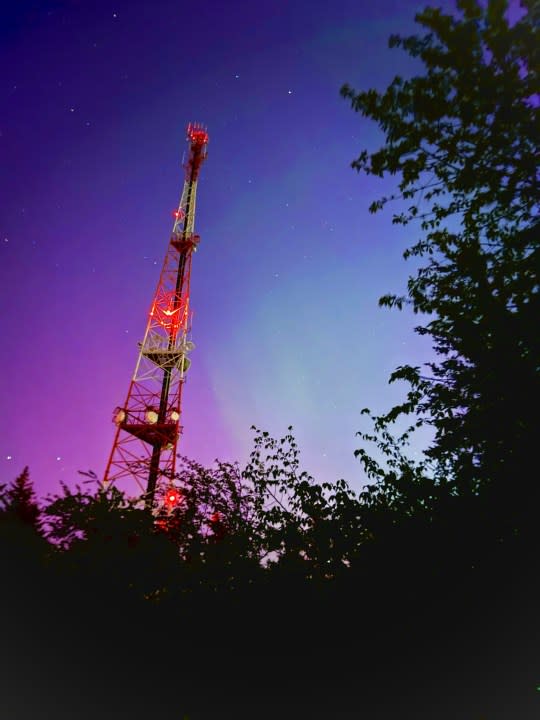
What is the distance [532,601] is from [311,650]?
320 centimetres

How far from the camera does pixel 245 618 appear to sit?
5.39m

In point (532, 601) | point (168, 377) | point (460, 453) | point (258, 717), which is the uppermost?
point (168, 377)

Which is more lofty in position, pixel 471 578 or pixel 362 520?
pixel 362 520

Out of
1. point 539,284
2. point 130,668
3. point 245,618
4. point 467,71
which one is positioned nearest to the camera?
point 130,668

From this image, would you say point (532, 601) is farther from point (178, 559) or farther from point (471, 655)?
point (178, 559)

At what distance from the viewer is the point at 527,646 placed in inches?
220

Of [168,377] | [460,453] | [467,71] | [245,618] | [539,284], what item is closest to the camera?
[245,618]

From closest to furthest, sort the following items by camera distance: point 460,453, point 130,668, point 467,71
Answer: point 130,668 → point 467,71 → point 460,453

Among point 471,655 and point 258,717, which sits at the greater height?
point 471,655

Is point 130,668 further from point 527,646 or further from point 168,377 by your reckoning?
point 168,377

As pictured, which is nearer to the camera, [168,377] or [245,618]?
[245,618]

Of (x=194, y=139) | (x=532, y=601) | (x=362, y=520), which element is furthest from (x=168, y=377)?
(x=532, y=601)

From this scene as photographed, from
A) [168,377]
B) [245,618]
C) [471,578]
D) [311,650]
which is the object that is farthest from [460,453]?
[168,377]

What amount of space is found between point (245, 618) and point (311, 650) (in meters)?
0.99
